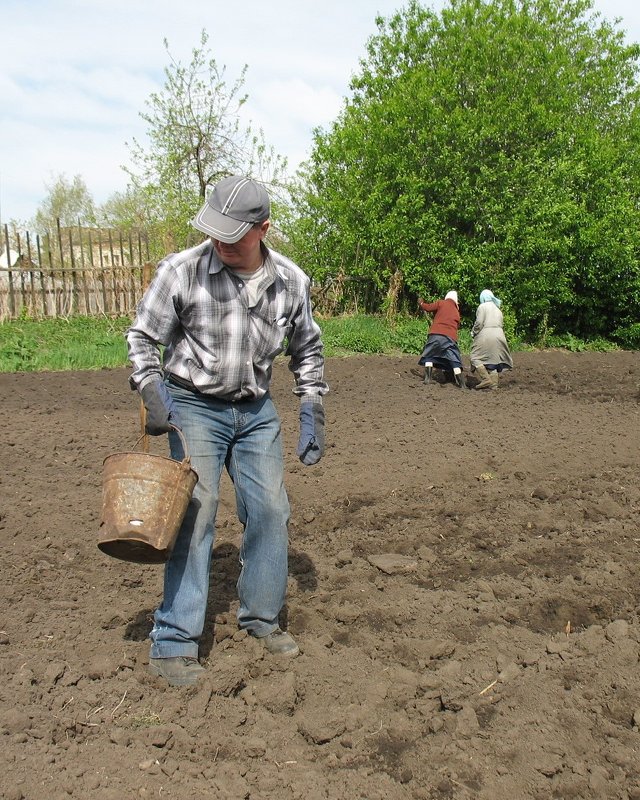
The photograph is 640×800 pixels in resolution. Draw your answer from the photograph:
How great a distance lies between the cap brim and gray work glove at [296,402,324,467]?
936 millimetres

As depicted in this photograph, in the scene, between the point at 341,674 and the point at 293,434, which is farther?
the point at 293,434

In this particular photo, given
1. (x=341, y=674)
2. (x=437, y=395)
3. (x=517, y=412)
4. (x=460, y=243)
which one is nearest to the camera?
(x=341, y=674)

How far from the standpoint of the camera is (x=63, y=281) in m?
17.7

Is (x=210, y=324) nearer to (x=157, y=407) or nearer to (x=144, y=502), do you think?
(x=157, y=407)

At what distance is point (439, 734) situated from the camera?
324 cm

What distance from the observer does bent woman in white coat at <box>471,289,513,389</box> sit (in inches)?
500

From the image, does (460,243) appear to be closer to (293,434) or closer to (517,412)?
(517,412)

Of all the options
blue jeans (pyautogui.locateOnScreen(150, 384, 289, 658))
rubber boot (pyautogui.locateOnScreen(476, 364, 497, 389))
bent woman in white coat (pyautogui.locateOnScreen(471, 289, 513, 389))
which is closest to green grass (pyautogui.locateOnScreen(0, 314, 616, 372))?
bent woman in white coat (pyautogui.locateOnScreen(471, 289, 513, 389))

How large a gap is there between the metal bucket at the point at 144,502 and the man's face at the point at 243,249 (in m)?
0.83

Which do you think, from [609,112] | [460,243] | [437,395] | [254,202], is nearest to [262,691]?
[254,202]

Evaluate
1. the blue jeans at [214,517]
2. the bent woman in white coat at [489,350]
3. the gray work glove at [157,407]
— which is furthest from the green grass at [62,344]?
the gray work glove at [157,407]

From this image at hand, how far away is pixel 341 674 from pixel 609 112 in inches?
1086

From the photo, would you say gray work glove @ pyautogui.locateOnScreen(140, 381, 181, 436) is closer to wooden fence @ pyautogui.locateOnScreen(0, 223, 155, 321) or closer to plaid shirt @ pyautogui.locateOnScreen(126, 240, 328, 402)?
plaid shirt @ pyautogui.locateOnScreen(126, 240, 328, 402)

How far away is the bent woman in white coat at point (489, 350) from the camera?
1270 cm
